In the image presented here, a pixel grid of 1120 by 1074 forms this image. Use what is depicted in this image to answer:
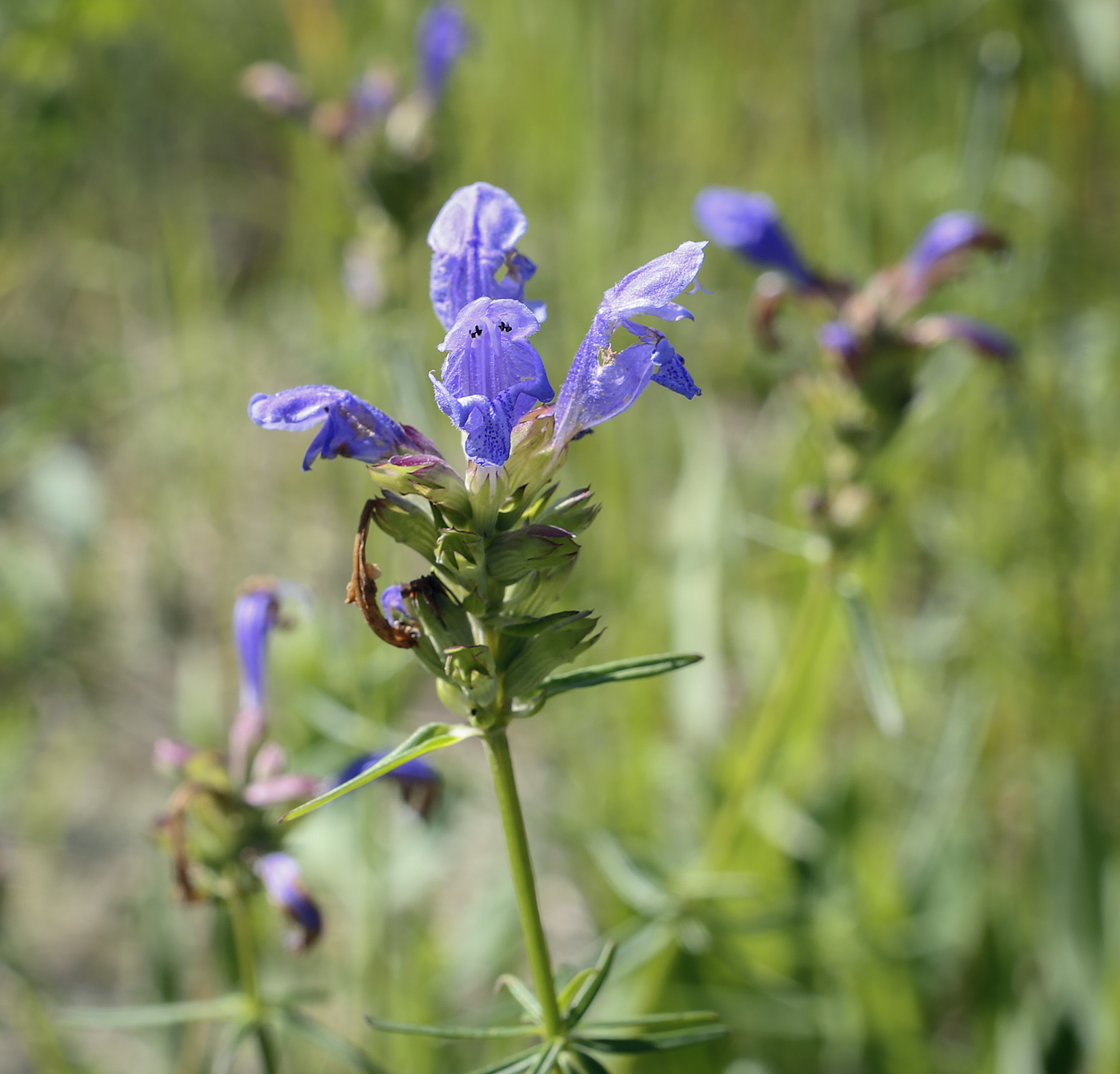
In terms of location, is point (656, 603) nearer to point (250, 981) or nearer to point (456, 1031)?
point (250, 981)

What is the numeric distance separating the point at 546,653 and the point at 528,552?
89mm

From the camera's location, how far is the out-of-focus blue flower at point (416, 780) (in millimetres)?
1171

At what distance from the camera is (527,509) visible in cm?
90

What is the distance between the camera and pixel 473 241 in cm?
96

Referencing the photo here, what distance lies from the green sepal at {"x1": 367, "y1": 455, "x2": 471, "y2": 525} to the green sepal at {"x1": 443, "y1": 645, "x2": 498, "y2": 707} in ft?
0.38

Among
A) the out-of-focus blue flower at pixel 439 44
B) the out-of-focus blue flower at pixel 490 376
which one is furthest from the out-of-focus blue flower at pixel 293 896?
the out-of-focus blue flower at pixel 439 44

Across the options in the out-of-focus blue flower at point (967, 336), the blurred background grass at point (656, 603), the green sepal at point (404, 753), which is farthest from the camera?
the blurred background grass at point (656, 603)

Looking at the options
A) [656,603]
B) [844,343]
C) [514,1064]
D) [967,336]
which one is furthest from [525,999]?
[656,603]

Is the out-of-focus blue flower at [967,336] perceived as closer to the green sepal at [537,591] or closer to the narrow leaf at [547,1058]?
the green sepal at [537,591]

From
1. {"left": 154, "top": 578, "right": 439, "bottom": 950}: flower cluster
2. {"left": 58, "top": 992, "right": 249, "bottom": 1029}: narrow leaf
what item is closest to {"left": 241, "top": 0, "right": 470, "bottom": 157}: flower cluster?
{"left": 154, "top": 578, "right": 439, "bottom": 950}: flower cluster

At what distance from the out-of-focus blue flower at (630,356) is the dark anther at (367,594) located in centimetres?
18

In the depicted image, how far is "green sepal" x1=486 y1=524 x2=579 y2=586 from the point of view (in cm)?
81

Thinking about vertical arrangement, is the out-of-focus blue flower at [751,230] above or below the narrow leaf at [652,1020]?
above

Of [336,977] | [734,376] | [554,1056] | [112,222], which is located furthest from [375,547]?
[112,222]
